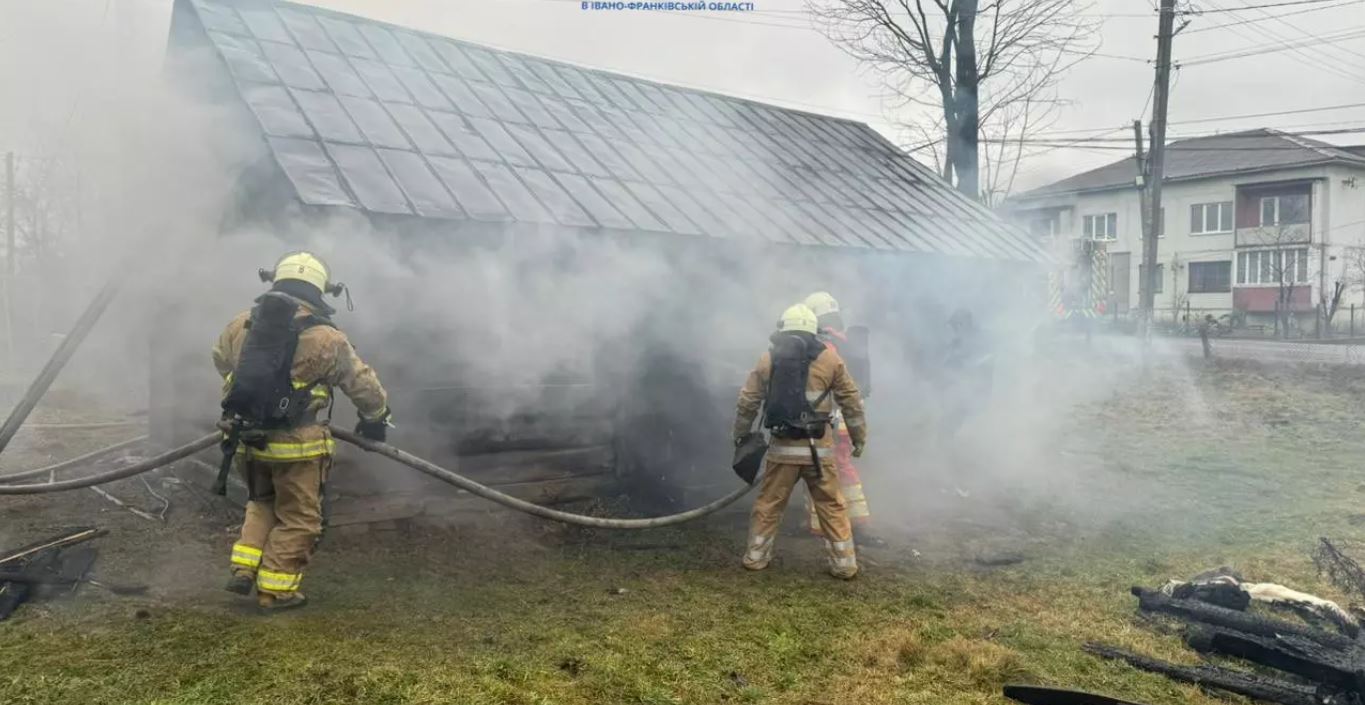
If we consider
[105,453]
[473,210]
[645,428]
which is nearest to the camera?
[473,210]

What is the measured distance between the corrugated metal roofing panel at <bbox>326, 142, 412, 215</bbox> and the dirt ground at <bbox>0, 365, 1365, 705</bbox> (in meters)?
2.42

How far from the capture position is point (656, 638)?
4.45m

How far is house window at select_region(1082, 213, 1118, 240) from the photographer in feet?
121

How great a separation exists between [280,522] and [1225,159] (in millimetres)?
40567

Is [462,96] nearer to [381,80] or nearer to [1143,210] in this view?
[381,80]

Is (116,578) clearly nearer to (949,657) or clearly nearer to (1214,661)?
(949,657)

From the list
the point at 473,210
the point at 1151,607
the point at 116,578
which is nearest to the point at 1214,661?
the point at 1151,607

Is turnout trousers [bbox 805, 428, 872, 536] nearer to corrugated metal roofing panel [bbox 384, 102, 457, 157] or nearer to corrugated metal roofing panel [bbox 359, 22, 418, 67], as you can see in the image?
corrugated metal roofing panel [bbox 384, 102, 457, 157]

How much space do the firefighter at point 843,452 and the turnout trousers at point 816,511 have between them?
1.47 feet

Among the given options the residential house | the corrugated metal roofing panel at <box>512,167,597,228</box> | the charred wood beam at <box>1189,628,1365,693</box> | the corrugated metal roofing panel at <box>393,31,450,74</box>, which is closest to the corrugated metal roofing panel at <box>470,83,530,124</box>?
the corrugated metal roofing panel at <box>393,31,450,74</box>

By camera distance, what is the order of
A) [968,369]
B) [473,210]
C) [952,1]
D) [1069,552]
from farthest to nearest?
[952,1], [968,369], [1069,552], [473,210]

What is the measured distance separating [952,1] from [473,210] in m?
16.6

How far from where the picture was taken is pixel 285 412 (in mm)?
4414

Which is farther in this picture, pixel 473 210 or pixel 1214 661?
pixel 473 210
